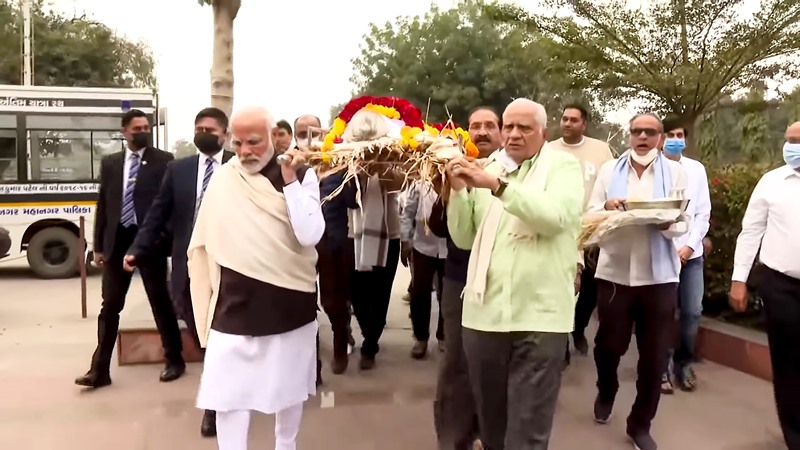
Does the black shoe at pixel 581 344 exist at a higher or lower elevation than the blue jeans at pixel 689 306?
lower

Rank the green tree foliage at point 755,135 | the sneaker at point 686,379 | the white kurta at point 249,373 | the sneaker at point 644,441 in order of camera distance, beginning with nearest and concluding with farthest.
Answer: the white kurta at point 249,373 → the sneaker at point 644,441 → the sneaker at point 686,379 → the green tree foliage at point 755,135

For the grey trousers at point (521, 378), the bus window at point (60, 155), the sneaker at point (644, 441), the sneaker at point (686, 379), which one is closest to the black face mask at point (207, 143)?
the grey trousers at point (521, 378)

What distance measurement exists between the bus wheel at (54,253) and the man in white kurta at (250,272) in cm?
1009

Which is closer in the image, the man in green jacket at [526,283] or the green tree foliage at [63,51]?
the man in green jacket at [526,283]

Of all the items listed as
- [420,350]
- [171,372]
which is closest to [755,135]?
[420,350]

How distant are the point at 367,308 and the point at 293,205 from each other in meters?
3.02

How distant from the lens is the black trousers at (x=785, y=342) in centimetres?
404

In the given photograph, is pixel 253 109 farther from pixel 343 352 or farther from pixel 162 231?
pixel 343 352

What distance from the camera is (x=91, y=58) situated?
2558 centimetres

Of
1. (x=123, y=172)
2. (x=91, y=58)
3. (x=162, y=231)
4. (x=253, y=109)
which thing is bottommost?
(x=162, y=231)

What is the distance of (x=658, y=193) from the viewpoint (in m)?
4.46

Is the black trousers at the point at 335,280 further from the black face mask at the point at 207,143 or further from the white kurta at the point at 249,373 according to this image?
the white kurta at the point at 249,373

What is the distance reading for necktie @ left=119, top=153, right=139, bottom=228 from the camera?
214 inches

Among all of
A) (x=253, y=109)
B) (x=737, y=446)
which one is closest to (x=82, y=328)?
(x=253, y=109)
